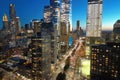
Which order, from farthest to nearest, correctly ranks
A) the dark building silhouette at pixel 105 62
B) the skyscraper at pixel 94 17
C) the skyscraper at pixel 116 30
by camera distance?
Result: the skyscraper at pixel 94 17 → the skyscraper at pixel 116 30 → the dark building silhouette at pixel 105 62

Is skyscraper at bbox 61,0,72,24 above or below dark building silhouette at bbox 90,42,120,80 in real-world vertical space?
above

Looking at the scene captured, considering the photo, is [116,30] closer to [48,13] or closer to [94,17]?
[94,17]

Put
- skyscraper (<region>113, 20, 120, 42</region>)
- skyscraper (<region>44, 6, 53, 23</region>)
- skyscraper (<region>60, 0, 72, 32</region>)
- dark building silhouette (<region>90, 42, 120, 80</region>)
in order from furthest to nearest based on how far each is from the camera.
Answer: skyscraper (<region>60, 0, 72, 32</region>) < skyscraper (<region>44, 6, 53, 23</region>) < skyscraper (<region>113, 20, 120, 42</region>) < dark building silhouette (<region>90, 42, 120, 80</region>)

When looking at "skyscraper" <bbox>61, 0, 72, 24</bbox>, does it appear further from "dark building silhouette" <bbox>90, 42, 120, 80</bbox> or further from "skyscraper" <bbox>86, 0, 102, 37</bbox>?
"dark building silhouette" <bbox>90, 42, 120, 80</bbox>

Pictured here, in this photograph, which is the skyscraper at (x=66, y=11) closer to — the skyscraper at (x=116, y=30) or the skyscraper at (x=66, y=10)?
the skyscraper at (x=66, y=10)

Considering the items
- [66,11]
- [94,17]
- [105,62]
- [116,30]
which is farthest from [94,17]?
[105,62]

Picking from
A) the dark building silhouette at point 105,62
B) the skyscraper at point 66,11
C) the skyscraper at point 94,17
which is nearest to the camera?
the dark building silhouette at point 105,62

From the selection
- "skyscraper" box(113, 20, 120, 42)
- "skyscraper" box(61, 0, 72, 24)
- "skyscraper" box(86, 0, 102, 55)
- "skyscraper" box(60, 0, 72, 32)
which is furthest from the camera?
"skyscraper" box(60, 0, 72, 32)

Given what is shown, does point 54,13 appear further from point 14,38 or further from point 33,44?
point 33,44

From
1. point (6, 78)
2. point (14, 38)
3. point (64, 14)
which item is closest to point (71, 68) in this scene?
point (6, 78)

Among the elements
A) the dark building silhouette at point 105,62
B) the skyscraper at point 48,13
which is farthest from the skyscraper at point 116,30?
the skyscraper at point 48,13

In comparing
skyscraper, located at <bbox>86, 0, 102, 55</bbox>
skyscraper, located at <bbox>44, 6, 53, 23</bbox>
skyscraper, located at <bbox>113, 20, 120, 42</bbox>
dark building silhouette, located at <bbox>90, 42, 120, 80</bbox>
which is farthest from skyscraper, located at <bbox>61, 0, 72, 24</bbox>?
dark building silhouette, located at <bbox>90, 42, 120, 80</bbox>
